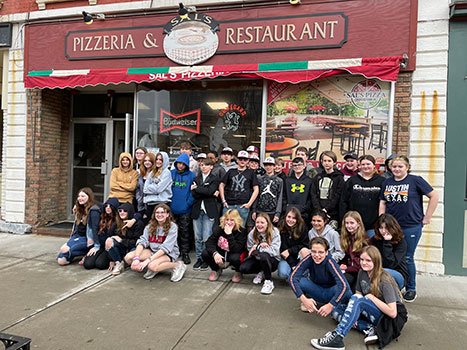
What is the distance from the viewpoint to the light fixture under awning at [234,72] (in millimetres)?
5434

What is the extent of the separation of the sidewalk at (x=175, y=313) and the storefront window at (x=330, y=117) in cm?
231

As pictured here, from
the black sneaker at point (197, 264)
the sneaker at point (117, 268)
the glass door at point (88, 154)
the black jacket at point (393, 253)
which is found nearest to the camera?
the black jacket at point (393, 253)

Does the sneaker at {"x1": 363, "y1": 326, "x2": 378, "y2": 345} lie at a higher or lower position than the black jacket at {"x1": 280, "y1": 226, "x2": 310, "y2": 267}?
lower

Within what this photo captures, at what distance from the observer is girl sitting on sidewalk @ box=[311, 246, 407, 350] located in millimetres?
3139

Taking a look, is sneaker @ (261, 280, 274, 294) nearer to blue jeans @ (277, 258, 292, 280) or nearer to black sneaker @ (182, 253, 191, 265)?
blue jeans @ (277, 258, 292, 280)

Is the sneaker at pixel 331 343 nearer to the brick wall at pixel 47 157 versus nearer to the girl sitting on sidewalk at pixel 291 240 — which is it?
the girl sitting on sidewalk at pixel 291 240

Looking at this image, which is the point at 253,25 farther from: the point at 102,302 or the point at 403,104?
the point at 102,302

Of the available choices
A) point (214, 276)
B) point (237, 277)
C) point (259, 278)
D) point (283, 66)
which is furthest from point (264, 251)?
point (283, 66)

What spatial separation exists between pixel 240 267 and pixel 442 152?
142 inches

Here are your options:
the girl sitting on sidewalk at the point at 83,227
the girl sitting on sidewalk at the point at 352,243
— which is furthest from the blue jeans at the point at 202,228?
the girl sitting on sidewalk at the point at 352,243

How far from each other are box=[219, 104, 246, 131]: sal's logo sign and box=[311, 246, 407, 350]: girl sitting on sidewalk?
3805mm

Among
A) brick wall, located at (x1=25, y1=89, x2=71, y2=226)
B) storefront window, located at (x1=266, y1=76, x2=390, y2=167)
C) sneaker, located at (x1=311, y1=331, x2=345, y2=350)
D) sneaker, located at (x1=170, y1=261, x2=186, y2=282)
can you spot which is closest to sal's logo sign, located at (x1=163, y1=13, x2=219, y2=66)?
storefront window, located at (x1=266, y1=76, x2=390, y2=167)

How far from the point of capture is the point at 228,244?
187 inches

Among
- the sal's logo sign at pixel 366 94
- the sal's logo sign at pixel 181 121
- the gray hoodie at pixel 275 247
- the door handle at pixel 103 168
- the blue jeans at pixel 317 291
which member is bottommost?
the blue jeans at pixel 317 291
